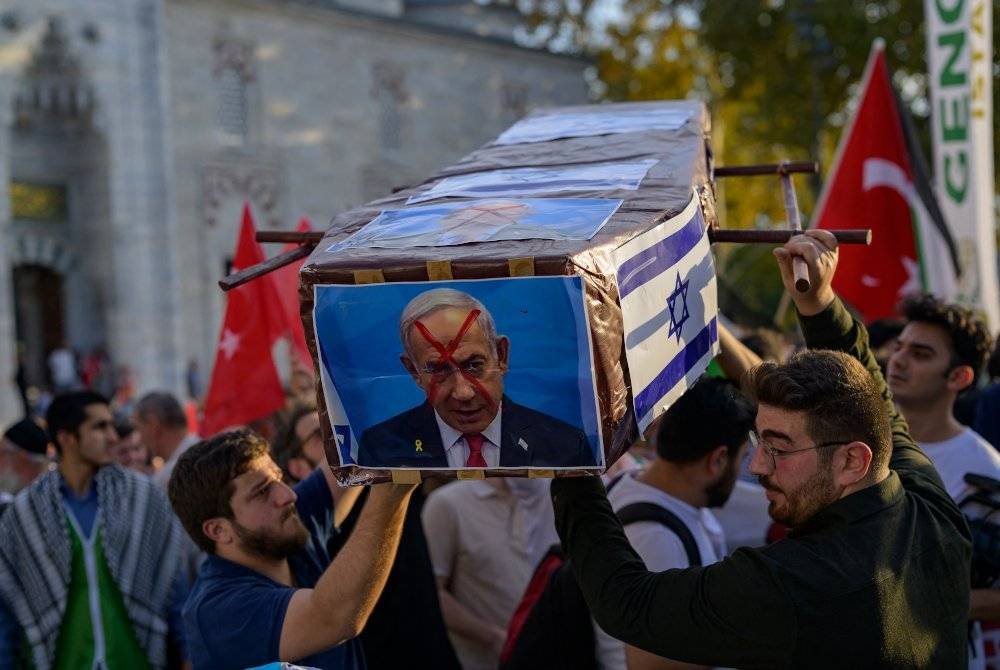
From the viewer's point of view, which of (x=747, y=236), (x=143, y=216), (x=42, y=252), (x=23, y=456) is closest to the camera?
(x=747, y=236)

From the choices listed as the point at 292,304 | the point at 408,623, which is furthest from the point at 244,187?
the point at 408,623

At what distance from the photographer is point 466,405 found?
2.85m

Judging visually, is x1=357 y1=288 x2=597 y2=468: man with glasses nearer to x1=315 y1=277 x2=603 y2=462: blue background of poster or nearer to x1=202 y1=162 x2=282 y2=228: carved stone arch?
x1=315 y1=277 x2=603 y2=462: blue background of poster

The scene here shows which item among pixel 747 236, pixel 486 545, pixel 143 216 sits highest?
pixel 143 216

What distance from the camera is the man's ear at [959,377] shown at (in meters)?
4.77

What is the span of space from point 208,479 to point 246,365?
10.3 feet

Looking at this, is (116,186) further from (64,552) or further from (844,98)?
(64,552)

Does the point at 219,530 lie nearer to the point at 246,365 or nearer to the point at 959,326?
the point at 959,326

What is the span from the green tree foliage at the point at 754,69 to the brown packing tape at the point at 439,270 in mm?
18799

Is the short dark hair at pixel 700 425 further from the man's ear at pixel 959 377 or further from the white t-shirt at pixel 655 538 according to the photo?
the man's ear at pixel 959 377

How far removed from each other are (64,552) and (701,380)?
2.57m

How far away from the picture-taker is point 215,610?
135 inches

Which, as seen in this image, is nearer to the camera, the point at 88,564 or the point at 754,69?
the point at 88,564

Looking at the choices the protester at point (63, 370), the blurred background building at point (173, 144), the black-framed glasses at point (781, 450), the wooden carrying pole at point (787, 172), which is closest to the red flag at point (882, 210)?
the wooden carrying pole at point (787, 172)
